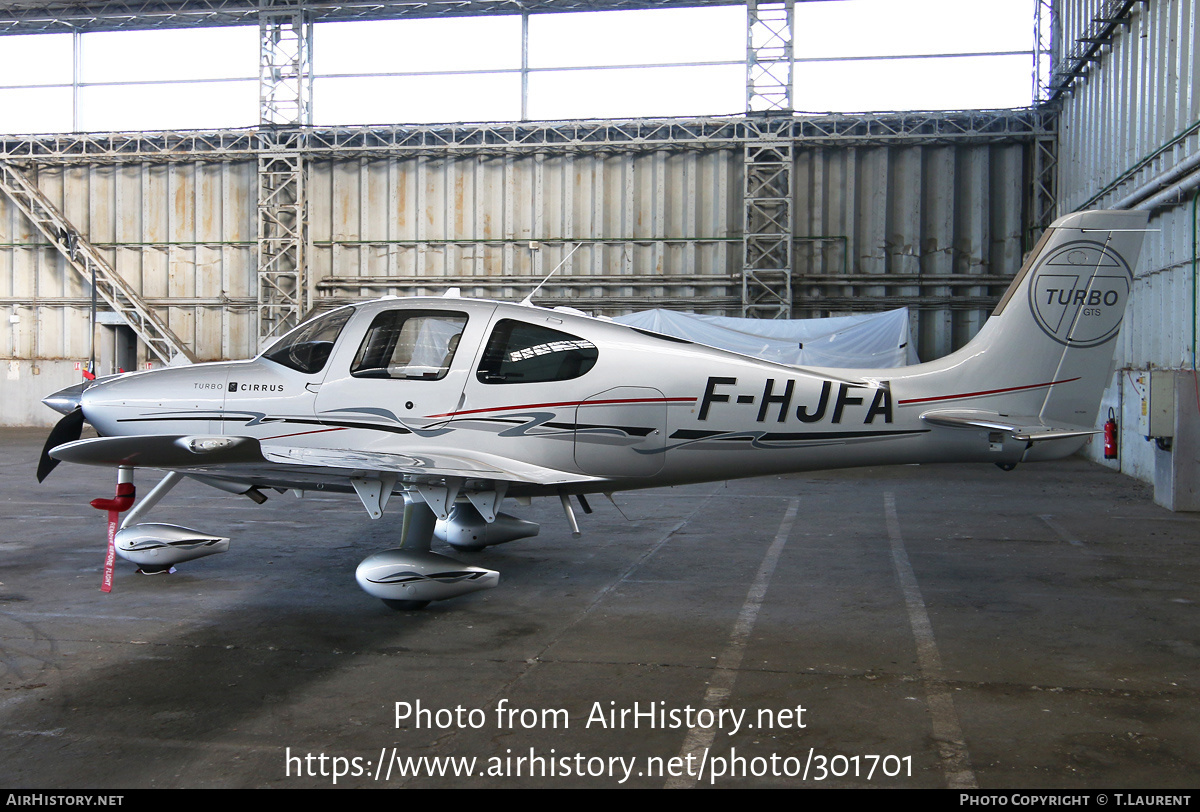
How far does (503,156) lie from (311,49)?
6.07 meters

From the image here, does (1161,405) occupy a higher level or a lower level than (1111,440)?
higher

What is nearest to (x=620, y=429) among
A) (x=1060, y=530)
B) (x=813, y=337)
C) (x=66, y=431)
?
(x=66, y=431)

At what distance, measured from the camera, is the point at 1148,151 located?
47.7 ft

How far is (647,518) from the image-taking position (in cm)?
1117

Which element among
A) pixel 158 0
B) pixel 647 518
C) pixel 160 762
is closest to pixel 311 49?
pixel 158 0

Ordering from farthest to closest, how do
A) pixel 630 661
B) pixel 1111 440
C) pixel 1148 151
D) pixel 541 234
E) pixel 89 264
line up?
1. pixel 89 264
2. pixel 541 234
3. pixel 1111 440
4. pixel 1148 151
5. pixel 630 661

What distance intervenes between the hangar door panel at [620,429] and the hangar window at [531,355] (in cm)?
31

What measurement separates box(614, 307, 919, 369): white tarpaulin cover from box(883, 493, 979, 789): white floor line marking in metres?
9.49

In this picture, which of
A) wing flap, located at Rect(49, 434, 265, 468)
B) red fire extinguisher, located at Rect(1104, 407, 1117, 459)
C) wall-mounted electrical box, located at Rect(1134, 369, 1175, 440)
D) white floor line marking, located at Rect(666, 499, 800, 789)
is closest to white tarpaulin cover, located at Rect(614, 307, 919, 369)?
red fire extinguisher, located at Rect(1104, 407, 1117, 459)

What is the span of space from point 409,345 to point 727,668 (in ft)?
11.8

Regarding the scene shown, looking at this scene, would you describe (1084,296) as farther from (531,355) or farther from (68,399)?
(68,399)

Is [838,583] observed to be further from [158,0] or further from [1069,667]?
[158,0]

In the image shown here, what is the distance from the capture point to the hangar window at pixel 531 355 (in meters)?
7.23

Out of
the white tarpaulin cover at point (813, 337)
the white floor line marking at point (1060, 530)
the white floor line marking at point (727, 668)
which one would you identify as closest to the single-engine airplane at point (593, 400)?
the white floor line marking at point (727, 668)
